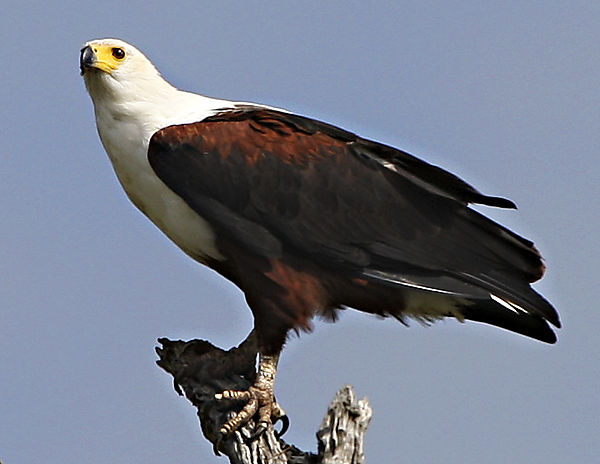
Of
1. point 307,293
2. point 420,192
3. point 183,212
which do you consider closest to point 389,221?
point 420,192

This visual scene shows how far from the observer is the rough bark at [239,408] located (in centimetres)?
629

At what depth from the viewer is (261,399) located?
7.13 metres

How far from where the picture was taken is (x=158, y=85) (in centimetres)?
815

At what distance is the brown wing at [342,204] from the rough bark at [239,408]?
28.4 inches

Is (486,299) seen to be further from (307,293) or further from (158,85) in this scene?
(158,85)

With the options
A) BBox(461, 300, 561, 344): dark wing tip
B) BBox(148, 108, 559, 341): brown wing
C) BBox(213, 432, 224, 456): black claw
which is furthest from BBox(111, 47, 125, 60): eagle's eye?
BBox(461, 300, 561, 344): dark wing tip

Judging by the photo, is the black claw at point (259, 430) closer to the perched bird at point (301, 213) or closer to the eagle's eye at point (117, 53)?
the perched bird at point (301, 213)

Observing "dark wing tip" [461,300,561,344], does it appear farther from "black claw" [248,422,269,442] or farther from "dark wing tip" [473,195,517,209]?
"black claw" [248,422,269,442]

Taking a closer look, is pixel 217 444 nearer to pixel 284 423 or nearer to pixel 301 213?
pixel 284 423

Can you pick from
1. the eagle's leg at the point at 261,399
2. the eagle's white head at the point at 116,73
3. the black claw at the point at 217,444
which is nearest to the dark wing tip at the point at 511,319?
the eagle's leg at the point at 261,399

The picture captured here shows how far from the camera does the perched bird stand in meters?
7.59

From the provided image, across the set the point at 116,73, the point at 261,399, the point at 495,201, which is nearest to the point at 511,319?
the point at 495,201

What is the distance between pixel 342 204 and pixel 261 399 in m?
1.49

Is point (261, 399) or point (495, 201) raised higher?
point (495, 201)
